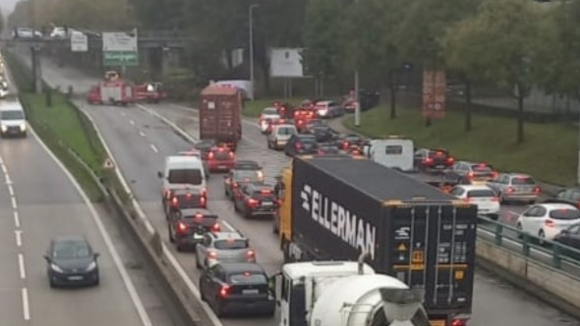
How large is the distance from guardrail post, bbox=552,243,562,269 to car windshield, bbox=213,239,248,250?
27.9 ft

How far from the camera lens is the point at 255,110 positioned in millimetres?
102250

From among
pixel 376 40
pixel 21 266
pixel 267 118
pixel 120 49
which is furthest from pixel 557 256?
pixel 120 49

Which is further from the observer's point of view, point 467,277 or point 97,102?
point 97,102

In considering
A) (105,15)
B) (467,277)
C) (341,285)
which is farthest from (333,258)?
(105,15)

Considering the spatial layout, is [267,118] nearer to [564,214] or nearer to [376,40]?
[376,40]

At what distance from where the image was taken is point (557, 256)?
103ft

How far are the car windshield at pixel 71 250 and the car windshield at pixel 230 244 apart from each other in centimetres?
368

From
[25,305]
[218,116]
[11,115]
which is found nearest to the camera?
[25,305]

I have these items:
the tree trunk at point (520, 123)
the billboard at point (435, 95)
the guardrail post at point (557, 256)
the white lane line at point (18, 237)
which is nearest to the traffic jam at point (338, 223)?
the guardrail post at point (557, 256)

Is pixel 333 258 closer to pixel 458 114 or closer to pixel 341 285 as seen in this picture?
pixel 341 285

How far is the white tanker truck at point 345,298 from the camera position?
15.5 m

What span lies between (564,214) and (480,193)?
21.7ft

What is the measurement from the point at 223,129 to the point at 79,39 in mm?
36583

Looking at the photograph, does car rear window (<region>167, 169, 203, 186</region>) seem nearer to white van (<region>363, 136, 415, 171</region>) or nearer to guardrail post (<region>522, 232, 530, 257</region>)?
white van (<region>363, 136, 415, 171</region>)
